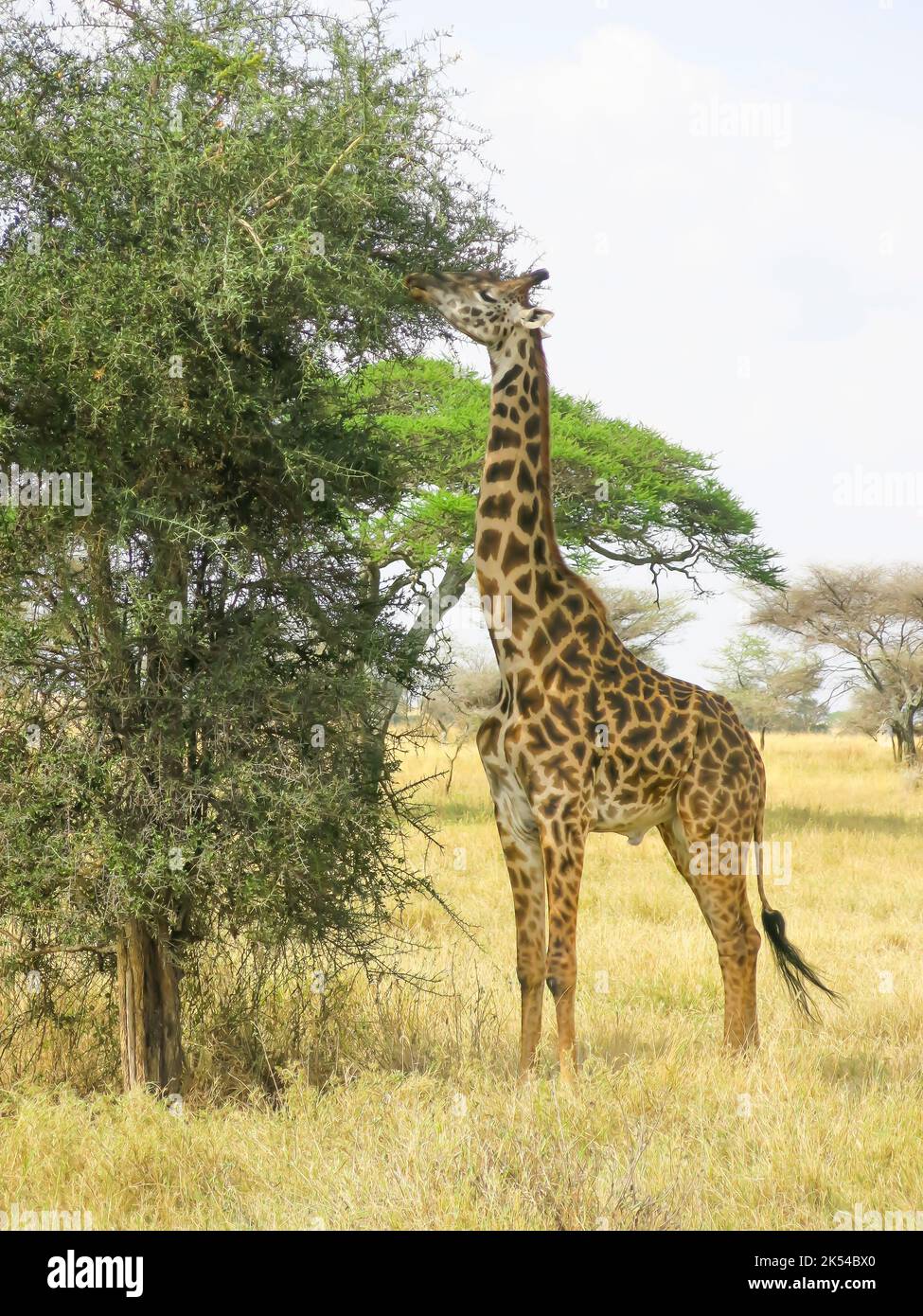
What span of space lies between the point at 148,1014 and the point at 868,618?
A: 20.2 metres

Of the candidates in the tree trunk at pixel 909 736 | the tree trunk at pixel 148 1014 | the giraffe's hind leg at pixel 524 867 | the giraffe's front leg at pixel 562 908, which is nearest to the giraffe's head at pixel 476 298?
the giraffe's hind leg at pixel 524 867

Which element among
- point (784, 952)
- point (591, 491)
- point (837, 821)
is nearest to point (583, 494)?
point (591, 491)

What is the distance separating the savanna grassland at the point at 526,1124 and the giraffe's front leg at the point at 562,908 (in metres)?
0.28

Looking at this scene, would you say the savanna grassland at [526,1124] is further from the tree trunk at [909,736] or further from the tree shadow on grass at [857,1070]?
the tree trunk at [909,736]

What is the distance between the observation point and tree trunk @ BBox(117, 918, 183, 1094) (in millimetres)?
6129

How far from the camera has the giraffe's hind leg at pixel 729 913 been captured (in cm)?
623

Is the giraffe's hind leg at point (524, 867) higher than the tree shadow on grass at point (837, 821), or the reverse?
the giraffe's hind leg at point (524, 867)

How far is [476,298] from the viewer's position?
18.9 ft

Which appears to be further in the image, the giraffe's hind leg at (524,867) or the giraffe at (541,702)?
the giraffe's hind leg at (524,867)

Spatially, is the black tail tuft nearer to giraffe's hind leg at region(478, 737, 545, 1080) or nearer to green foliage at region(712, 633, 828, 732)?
giraffe's hind leg at region(478, 737, 545, 1080)

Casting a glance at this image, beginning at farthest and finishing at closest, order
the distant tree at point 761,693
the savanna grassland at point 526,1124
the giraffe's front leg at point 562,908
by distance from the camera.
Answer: the distant tree at point 761,693 → the giraffe's front leg at point 562,908 → the savanna grassland at point 526,1124

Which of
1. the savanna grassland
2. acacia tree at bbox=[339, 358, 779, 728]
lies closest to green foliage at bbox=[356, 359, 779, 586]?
acacia tree at bbox=[339, 358, 779, 728]

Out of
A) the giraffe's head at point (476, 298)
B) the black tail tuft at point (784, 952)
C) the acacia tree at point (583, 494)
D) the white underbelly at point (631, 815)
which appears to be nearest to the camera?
the giraffe's head at point (476, 298)

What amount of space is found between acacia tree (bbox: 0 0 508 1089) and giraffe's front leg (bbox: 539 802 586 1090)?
914 millimetres
